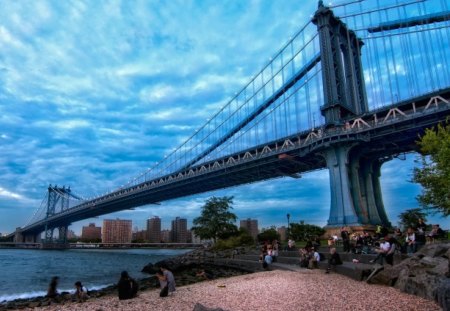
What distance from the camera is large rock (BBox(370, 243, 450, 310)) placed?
25.9 ft

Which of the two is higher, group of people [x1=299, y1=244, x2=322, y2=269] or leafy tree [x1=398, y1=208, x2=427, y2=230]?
leafy tree [x1=398, y1=208, x2=427, y2=230]

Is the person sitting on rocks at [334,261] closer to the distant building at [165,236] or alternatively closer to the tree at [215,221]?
the tree at [215,221]

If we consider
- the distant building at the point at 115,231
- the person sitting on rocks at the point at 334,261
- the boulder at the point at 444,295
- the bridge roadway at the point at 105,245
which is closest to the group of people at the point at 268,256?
the person sitting on rocks at the point at 334,261

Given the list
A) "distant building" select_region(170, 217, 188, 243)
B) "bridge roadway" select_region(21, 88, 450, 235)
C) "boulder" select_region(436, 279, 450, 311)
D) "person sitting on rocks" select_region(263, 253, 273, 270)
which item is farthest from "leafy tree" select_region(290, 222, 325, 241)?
"distant building" select_region(170, 217, 188, 243)

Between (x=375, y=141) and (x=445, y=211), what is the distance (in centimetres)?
1567

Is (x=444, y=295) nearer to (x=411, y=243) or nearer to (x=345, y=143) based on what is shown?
(x=411, y=243)

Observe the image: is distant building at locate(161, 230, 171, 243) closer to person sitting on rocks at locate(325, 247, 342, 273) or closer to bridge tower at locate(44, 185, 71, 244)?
bridge tower at locate(44, 185, 71, 244)

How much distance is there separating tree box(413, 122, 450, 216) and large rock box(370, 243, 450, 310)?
746 centimetres

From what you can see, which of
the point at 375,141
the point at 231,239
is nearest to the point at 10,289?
the point at 231,239

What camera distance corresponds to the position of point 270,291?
10.8 metres

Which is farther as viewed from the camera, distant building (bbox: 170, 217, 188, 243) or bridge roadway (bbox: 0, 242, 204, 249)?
distant building (bbox: 170, 217, 188, 243)

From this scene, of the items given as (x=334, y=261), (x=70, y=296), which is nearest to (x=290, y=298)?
(x=334, y=261)

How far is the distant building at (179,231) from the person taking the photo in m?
132

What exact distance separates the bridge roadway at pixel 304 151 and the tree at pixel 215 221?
5.57 metres
